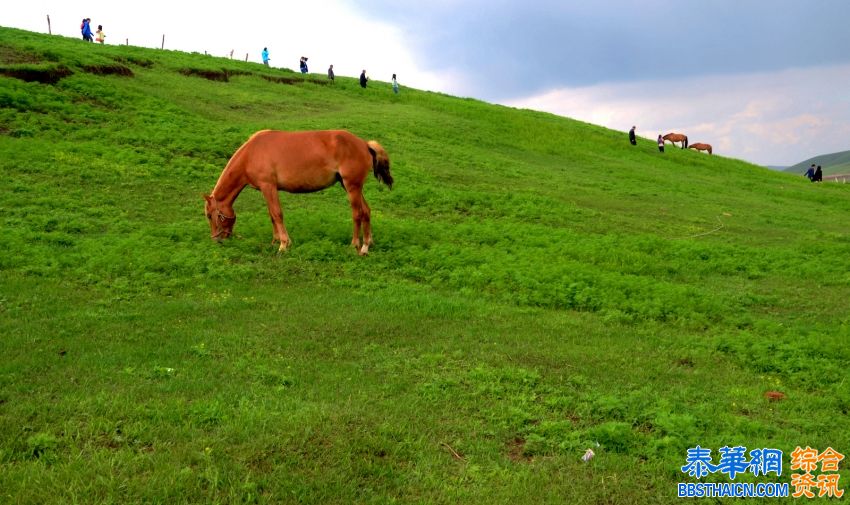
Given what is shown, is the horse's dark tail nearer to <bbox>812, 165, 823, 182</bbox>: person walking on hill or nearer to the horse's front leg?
→ the horse's front leg

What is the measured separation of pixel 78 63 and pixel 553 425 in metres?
31.9

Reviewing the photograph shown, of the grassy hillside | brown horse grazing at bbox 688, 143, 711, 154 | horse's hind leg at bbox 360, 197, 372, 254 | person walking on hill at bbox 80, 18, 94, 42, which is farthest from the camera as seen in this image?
brown horse grazing at bbox 688, 143, 711, 154

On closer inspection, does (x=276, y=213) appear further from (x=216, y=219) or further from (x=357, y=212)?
(x=357, y=212)

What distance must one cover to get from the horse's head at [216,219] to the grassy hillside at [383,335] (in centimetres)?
49

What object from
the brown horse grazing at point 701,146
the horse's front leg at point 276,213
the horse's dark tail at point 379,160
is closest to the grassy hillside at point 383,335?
the horse's front leg at point 276,213

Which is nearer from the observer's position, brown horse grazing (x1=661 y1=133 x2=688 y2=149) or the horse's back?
the horse's back

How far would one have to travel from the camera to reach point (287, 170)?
14.2m

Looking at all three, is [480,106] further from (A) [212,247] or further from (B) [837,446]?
(B) [837,446]

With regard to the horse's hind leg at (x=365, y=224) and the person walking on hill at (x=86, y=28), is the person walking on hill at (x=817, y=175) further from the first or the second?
the person walking on hill at (x=86, y=28)

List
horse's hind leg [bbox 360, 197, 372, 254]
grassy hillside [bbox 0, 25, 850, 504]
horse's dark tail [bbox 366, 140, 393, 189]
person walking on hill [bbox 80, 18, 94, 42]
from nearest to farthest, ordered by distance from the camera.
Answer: grassy hillside [bbox 0, 25, 850, 504], horse's hind leg [bbox 360, 197, 372, 254], horse's dark tail [bbox 366, 140, 393, 189], person walking on hill [bbox 80, 18, 94, 42]

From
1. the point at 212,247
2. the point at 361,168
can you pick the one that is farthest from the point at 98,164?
the point at 361,168

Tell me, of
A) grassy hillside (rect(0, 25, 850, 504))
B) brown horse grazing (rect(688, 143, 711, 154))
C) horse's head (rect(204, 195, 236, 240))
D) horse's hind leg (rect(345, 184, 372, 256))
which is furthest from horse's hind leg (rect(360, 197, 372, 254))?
brown horse grazing (rect(688, 143, 711, 154))

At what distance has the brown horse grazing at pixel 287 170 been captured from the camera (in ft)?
46.3

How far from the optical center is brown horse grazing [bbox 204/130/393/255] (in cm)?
1412
